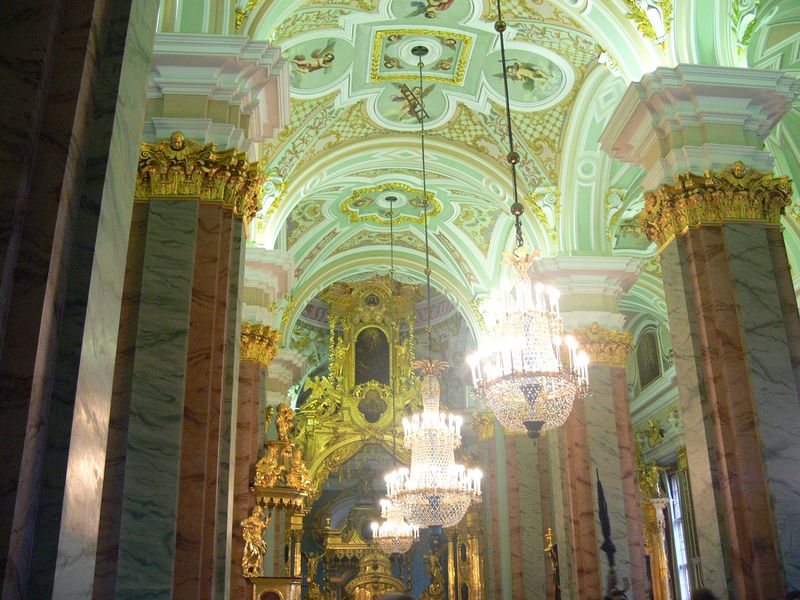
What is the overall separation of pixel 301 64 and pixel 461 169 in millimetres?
3259

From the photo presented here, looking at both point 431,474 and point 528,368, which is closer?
point 528,368

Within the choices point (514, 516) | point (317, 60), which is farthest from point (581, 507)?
point (317, 60)

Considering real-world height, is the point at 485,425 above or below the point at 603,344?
above

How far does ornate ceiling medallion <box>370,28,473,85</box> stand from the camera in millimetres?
10203

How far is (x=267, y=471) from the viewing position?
10.3 metres

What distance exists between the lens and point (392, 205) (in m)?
15.0

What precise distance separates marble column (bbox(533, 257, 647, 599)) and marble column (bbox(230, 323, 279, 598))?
378cm

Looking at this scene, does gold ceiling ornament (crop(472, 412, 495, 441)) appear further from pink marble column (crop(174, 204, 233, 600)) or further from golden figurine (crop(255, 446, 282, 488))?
pink marble column (crop(174, 204, 233, 600))

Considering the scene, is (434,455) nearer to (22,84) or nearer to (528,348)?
(528,348)

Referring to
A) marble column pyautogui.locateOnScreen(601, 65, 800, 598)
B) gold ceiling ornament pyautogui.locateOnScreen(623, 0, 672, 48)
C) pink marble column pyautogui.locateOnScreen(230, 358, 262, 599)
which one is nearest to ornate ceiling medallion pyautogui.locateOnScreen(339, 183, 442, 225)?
pink marble column pyautogui.locateOnScreen(230, 358, 262, 599)

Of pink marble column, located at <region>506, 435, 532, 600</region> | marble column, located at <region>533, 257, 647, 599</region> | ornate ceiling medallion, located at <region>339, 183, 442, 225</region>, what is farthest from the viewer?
ornate ceiling medallion, located at <region>339, 183, 442, 225</region>

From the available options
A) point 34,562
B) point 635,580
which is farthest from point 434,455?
point 34,562

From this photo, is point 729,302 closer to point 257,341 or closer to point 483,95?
point 483,95

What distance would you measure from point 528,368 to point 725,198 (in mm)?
2115
